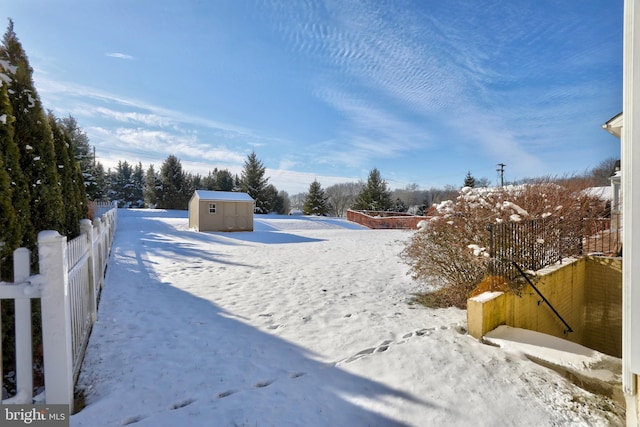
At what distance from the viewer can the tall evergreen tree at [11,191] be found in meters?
2.51

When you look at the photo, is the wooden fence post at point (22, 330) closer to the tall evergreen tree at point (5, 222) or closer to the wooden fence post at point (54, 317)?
the wooden fence post at point (54, 317)

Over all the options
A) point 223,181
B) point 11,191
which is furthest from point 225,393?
point 223,181

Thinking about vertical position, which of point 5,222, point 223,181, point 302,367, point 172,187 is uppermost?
point 223,181

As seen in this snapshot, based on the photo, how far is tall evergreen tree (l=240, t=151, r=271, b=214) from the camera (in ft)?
115

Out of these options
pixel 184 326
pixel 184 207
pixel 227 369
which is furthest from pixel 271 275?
pixel 184 207

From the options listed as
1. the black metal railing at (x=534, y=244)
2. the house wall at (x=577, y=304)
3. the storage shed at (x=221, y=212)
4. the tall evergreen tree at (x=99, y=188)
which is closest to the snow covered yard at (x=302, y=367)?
the house wall at (x=577, y=304)

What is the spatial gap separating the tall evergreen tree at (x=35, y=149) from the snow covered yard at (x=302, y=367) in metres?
1.56

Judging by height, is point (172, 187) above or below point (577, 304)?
above

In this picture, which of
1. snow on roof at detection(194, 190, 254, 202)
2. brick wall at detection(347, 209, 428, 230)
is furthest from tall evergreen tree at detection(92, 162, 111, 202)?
brick wall at detection(347, 209, 428, 230)

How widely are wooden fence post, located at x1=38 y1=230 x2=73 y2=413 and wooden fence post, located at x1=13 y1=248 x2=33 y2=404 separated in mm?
82

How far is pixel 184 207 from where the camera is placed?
37531 millimetres

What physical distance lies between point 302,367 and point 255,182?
1312 inches

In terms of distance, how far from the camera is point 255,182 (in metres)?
35.4

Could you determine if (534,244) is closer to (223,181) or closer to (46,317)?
(46,317)
